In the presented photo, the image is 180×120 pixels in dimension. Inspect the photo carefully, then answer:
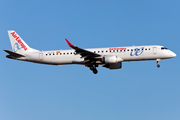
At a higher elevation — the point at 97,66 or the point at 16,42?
the point at 16,42

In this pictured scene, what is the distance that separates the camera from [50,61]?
49.0m

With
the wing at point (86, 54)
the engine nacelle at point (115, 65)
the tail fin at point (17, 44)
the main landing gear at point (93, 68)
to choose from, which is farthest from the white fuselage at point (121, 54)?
the tail fin at point (17, 44)

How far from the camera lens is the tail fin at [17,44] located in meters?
51.4

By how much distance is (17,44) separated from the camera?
5197 centimetres

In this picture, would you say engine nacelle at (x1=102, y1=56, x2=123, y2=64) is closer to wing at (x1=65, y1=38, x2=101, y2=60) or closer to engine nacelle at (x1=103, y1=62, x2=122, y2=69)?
wing at (x1=65, y1=38, x2=101, y2=60)

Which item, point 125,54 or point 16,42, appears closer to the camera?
point 125,54

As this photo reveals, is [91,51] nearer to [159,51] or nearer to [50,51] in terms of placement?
[50,51]

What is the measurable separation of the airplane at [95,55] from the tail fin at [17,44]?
0.32 meters

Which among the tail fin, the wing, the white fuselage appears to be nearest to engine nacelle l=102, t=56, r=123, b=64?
the white fuselage

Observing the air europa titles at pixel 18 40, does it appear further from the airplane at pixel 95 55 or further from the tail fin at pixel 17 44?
the airplane at pixel 95 55

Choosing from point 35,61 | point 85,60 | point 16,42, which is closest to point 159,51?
point 85,60

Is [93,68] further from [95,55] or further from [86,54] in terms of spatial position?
[86,54]

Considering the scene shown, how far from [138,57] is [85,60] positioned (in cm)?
838

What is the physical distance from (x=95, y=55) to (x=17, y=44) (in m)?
15.3
